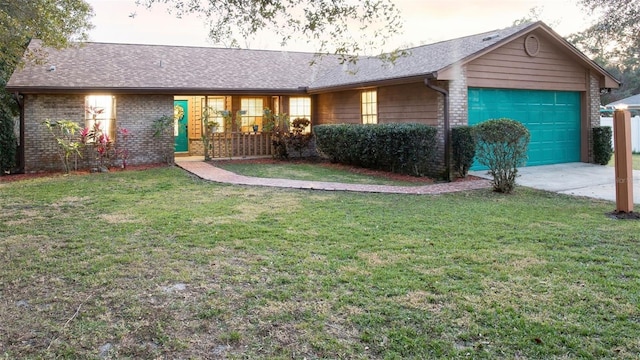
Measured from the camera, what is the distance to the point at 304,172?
44.1ft

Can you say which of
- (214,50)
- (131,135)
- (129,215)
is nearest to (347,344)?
(129,215)

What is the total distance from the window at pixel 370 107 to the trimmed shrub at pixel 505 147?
17.0 ft

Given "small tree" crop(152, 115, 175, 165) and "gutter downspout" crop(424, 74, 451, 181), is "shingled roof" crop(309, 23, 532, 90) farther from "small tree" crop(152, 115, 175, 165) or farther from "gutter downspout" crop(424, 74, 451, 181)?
"small tree" crop(152, 115, 175, 165)

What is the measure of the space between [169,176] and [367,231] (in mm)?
7397

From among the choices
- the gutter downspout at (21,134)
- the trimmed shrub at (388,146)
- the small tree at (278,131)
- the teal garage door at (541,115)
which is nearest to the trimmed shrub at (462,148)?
the trimmed shrub at (388,146)

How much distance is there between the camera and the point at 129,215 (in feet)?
25.6

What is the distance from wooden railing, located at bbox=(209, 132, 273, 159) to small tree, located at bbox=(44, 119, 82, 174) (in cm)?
417

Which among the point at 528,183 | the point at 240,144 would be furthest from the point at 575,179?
the point at 240,144

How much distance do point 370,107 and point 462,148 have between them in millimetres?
4030

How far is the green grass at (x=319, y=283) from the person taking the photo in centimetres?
340

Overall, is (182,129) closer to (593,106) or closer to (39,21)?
(39,21)

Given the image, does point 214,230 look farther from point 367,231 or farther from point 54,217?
point 54,217

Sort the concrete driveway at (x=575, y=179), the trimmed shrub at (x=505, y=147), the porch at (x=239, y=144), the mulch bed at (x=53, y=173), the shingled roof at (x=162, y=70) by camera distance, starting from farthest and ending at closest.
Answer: the porch at (x=239, y=144) → the shingled roof at (x=162, y=70) → the mulch bed at (x=53, y=173) → the concrete driveway at (x=575, y=179) → the trimmed shrub at (x=505, y=147)

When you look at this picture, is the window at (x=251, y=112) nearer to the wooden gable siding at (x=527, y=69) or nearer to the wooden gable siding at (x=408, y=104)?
the wooden gable siding at (x=408, y=104)
